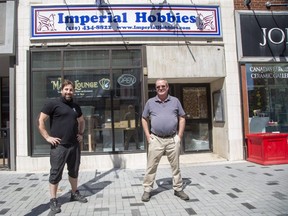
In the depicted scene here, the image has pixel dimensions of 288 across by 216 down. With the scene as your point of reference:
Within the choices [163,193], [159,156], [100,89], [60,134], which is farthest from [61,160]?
[100,89]

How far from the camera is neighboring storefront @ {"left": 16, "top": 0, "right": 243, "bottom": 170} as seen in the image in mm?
8625

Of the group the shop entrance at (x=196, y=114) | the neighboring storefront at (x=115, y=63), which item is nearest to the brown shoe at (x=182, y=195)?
the neighboring storefront at (x=115, y=63)

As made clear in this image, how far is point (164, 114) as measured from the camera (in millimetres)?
5516

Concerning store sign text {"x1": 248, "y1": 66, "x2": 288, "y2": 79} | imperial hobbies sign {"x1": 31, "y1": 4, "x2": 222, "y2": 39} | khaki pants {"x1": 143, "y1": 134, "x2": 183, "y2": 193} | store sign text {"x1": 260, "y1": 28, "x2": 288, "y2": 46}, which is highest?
imperial hobbies sign {"x1": 31, "y1": 4, "x2": 222, "y2": 39}

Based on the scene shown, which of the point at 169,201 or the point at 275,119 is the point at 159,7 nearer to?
the point at 275,119

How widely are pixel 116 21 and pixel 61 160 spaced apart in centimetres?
485

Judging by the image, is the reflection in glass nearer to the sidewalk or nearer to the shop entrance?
the shop entrance

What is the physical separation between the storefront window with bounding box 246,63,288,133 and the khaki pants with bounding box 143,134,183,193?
14.2ft

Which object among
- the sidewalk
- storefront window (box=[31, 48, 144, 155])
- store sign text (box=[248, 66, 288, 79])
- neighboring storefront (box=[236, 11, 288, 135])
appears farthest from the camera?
store sign text (box=[248, 66, 288, 79])

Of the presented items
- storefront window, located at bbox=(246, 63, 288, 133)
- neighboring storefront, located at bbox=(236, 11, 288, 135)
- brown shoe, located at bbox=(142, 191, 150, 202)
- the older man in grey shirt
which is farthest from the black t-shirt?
storefront window, located at bbox=(246, 63, 288, 133)

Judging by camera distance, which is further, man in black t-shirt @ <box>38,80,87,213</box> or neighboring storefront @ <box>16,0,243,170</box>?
neighboring storefront @ <box>16,0,243,170</box>

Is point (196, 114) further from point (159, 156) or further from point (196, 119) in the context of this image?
point (159, 156)

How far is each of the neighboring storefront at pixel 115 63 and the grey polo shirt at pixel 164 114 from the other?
3.20 m

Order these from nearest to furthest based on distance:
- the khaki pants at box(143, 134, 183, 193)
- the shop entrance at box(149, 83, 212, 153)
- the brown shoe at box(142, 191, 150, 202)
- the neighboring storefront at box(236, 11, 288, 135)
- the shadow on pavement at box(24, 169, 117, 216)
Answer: the shadow on pavement at box(24, 169, 117, 216), the brown shoe at box(142, 191, 150, 202), the khaki pants at box(143, 134, 183, 193), the neighboring storefront at box(236, 11, 288, 135), the shop entrance at box(149, 83, 212, 153)
